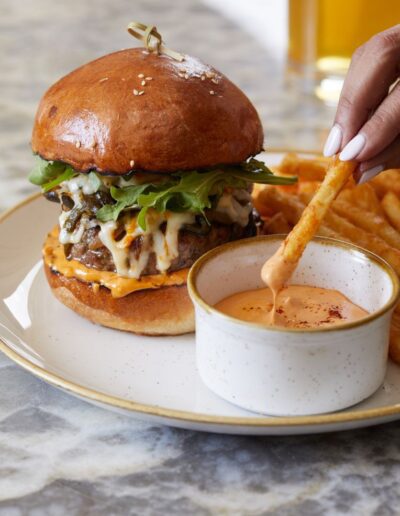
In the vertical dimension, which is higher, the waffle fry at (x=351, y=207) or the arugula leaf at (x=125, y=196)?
the arugula leaf at (x=125, y=196)

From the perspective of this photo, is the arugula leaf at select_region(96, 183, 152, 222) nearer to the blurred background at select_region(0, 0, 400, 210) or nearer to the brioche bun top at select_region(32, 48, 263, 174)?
the brioche bun top at select_region(32, 48, 263, 174)

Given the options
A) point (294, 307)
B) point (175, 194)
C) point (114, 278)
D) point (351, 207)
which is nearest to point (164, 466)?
point (294, 307)

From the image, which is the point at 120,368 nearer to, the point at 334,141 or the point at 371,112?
the point at 334,141

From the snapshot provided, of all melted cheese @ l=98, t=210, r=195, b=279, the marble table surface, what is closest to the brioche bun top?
melted cheese @ l=98, t=210, r=195, b=279

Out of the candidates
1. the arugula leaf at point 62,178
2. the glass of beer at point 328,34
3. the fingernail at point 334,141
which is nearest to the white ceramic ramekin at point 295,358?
the fingernail at point 334,141

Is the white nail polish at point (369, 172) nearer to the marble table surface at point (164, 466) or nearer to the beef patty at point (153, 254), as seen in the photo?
the beef patty at point (153, 254)
